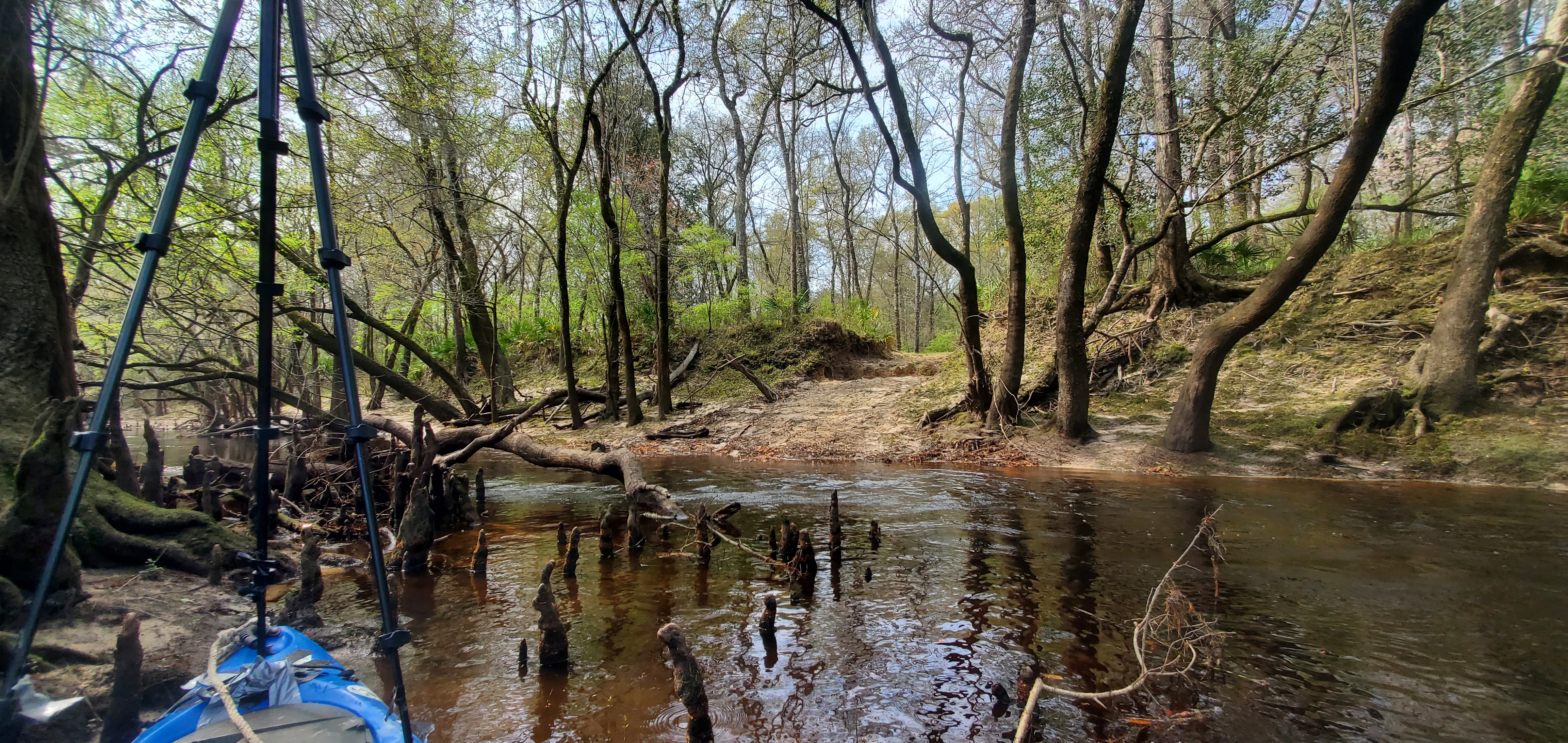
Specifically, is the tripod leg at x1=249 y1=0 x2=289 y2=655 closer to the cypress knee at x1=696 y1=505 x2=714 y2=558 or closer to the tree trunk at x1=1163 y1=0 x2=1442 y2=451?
the cypress knee at x1=696 y1=505 x2=714 y2=558

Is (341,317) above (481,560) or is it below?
above

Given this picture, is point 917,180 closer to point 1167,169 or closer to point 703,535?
point 1167,169

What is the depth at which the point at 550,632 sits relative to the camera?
4109 mm

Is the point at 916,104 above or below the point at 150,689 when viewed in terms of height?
above

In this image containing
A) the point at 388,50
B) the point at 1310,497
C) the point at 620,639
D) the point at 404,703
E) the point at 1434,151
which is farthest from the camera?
the point at 1434,151

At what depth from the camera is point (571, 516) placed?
29.4 ft

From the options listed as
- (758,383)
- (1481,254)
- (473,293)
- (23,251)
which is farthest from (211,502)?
(1481,254)

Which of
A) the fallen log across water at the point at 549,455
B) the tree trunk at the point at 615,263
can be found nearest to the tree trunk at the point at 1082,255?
the fallen log across water at the point at 549,455

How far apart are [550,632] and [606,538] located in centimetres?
273

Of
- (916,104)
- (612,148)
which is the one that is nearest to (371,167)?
(612,148)

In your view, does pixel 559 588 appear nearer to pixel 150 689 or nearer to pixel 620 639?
pixel 620 639

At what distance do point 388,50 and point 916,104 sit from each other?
2164 centimetres

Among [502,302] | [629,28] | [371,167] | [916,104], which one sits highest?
[916,104]

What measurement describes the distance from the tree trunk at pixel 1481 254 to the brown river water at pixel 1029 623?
2247 mm
